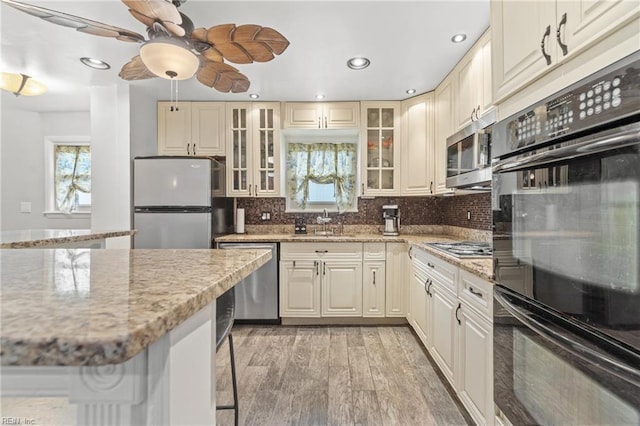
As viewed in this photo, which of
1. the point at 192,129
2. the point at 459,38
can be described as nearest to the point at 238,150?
the point at 192,129

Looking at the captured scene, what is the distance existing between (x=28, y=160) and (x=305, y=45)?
417 cm

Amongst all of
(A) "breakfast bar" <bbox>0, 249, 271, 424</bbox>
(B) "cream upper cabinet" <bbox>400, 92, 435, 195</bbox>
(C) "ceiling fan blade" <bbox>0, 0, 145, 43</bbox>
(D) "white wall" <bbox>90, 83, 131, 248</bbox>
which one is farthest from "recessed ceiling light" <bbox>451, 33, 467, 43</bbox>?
(D) "white wall" <bbox>90, 83, 131, 248</bbox>

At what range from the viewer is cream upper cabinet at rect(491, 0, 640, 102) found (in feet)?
2.63

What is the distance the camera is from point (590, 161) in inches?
31.1

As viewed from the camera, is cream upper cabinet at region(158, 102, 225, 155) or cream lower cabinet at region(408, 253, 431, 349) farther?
cream upper cabinet at region(158, 102, 225, 155)

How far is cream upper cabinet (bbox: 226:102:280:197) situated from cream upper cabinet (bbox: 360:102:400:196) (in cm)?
100

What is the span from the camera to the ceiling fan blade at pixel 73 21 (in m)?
1.28

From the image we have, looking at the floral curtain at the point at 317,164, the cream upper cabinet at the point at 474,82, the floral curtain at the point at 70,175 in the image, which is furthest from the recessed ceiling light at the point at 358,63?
the floral curtain at the point at 70,175

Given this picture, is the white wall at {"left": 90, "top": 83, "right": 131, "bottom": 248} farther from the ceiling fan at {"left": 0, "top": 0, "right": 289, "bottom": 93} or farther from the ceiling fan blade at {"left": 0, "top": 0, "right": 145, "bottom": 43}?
the ceiling fan blade at {"left": 0, "top": 0, "right": 145, "bottom": 43}

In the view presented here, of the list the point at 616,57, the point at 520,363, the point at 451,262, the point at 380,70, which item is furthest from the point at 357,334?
the point at 616,57

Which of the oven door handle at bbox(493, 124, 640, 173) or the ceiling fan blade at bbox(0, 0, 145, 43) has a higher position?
the ceiling fan blade at bbox(0, 0, 145, 43)

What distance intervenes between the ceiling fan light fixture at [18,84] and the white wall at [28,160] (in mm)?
1970

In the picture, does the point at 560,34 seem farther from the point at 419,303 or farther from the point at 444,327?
the point at 419,303

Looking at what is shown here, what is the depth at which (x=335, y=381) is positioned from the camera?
2.10 metres
